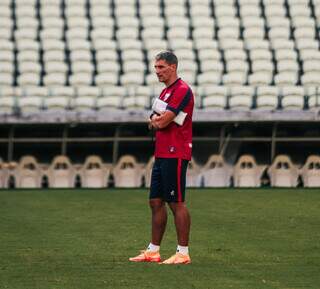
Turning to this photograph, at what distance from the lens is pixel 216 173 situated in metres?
28.2

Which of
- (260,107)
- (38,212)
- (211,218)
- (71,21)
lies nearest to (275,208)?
(211,218)

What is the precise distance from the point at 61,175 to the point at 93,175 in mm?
707

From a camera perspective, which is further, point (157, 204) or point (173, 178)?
point (157, 204)

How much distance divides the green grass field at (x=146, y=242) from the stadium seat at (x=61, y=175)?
14.1 feet

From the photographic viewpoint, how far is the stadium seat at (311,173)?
27672 millimetres

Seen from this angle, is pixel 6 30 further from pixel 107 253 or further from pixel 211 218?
pixel 107 253

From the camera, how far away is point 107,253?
13.0m

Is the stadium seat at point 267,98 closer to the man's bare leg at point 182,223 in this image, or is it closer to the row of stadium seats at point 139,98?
the row of stadium seats at point 139,98

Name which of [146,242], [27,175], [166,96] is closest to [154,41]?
[27,175]

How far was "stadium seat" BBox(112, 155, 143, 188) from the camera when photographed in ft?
91.2

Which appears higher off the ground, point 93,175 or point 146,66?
point 146,66

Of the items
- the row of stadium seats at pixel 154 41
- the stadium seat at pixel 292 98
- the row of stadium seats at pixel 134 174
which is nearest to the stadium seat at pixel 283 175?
the row of stadium seats at pixel 134 174

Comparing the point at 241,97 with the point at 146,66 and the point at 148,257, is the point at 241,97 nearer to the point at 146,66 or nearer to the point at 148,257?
the point at 146,66

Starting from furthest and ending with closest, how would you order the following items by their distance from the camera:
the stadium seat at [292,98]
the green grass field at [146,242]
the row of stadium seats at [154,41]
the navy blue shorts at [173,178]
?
1. the row of stadium seats at [154,41]
2. the stadium seat at [292,98]
3. the navy blue shorts at [173,178]
4. the green grass field at [146,242]
